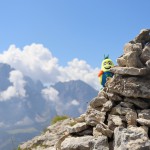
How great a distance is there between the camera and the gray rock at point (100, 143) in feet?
84.4

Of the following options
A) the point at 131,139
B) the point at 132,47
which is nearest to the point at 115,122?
the point at 131,139

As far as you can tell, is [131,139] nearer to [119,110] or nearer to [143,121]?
[143,121]

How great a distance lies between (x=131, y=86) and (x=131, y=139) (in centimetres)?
545

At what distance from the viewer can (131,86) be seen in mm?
28016

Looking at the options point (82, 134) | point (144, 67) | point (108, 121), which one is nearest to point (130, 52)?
point (144, 67)

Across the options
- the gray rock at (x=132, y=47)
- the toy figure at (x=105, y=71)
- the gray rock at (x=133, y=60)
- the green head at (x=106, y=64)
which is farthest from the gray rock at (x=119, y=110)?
the gray rock at (x=132, y=47)

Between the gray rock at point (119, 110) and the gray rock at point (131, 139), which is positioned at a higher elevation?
the gray rock at point (119, 110)

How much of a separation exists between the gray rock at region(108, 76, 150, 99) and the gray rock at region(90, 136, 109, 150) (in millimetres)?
4331

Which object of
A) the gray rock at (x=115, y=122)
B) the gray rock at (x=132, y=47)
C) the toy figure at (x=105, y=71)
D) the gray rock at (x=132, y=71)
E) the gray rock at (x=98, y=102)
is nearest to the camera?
the gray rock at (x=115, y=122)

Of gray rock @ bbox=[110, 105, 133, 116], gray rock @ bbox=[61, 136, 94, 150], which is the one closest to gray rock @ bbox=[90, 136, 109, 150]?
gray rock @ bbox=[61, 136, 94, 150]

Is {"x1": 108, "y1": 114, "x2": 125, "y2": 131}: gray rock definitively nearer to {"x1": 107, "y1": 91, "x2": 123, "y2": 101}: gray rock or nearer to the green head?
{"x1": 107, "y1": 91, "x2": 123, "y2": 101}: gray rock

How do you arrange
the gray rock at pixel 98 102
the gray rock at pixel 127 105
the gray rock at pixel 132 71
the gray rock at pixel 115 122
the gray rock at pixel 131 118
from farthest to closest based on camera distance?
the gray rock at pixel 98 102 → the gray rock at pixel 132 71 → the gray rock at pixel 127 105 → the gray rock at pixel 115 122 → the gray rock at pixel 131 118

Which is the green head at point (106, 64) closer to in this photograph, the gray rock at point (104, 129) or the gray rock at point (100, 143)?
the gray rock at point (104, 129)

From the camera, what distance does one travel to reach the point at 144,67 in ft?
96.4
